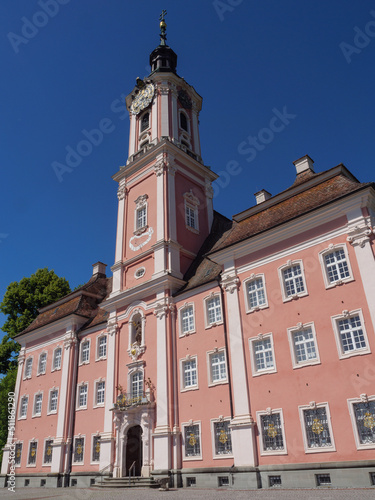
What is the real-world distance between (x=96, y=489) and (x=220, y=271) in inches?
528

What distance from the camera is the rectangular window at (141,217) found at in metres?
31.1

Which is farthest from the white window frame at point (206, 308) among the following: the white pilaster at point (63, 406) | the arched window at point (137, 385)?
the white pilaster at point (63, 406)

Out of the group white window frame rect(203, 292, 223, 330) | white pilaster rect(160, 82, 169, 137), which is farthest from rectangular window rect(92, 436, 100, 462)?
white pilaster rect(160, 82, 169, 137)

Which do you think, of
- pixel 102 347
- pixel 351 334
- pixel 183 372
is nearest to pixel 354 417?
pixel 351 334

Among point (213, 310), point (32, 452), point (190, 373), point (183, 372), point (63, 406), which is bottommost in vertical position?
point (32, 452)

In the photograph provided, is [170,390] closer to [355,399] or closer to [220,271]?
[220,271]

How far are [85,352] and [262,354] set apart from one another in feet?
53.6

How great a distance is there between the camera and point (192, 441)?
21859 mm

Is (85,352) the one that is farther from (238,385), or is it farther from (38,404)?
Answer: (238,385)

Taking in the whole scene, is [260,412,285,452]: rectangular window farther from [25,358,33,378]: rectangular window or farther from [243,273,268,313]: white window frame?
[25,358,33,378]: rectangular window

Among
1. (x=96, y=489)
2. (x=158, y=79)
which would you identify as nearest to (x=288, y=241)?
(x=96, y=489)

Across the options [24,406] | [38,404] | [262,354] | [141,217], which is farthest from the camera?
[24,406]

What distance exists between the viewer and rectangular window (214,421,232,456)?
20.4 metres

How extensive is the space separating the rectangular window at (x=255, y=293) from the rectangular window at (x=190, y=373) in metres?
4.88
